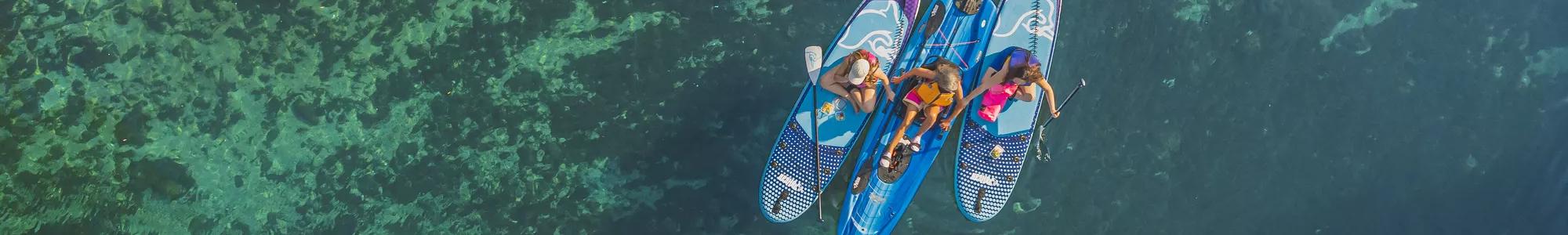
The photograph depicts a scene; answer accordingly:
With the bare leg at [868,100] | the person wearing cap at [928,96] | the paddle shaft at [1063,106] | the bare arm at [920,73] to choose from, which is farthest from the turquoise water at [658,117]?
the bare arm at [920,73]

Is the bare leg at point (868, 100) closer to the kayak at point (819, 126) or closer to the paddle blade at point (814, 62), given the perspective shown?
the kayak at point (819, 126)

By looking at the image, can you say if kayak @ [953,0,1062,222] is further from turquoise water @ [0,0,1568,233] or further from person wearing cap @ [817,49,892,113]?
person wearing cap @ [817,49,892,113]

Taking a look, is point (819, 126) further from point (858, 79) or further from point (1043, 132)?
point (1043, 132)

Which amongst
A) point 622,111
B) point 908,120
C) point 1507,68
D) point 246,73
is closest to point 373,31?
point 246,73

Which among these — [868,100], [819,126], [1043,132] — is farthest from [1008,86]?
A: [819,126]

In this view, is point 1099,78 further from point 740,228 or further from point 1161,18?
point 740,228

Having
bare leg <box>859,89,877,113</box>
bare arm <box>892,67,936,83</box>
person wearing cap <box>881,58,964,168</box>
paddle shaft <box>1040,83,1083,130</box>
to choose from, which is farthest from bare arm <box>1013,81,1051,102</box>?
bare leg <box>859,89,877,113</box>
